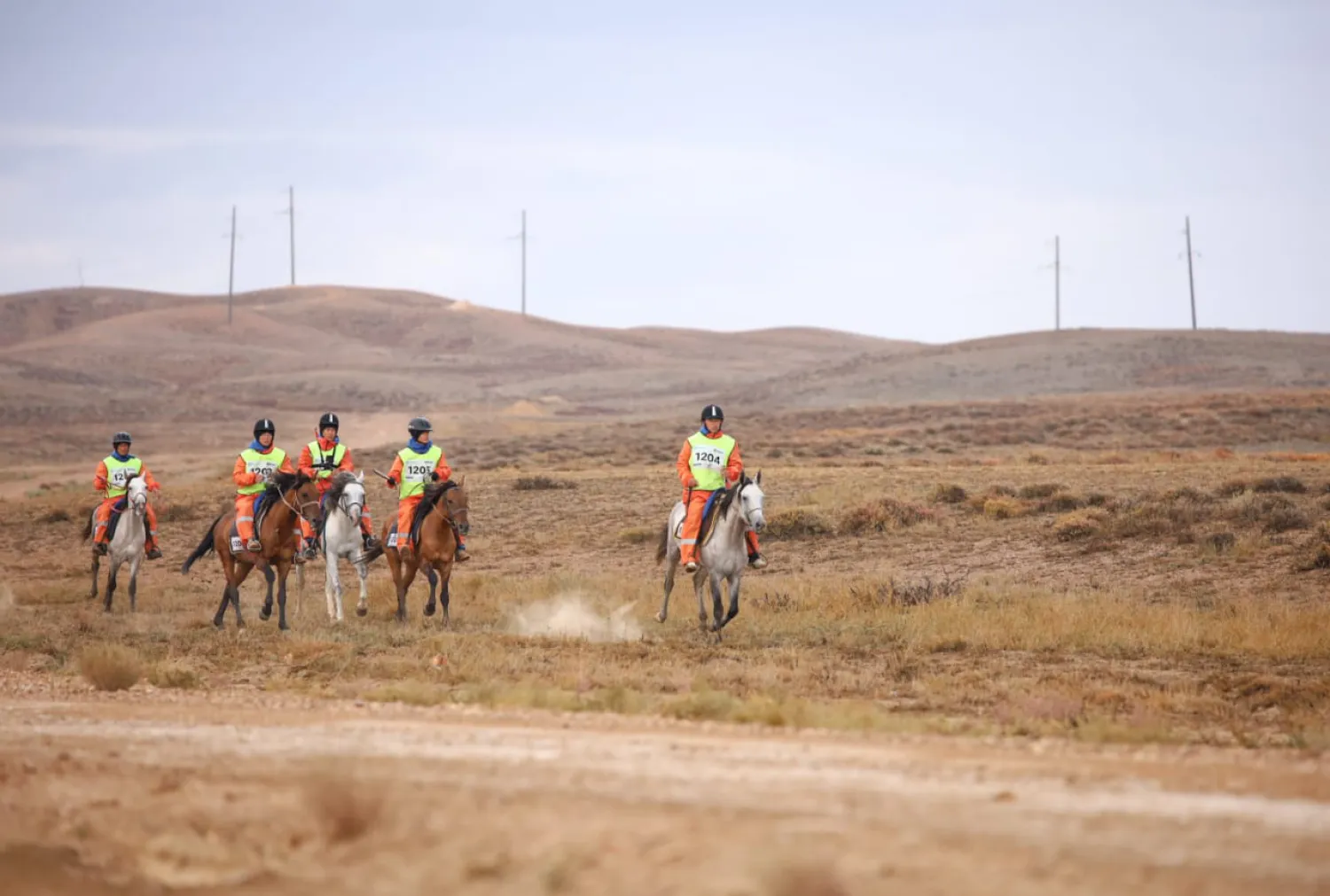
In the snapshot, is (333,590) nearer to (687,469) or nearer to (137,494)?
(137,494)

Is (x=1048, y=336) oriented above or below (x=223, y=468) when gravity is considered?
above

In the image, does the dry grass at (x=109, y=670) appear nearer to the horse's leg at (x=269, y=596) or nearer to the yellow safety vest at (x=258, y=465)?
the horse's leg at (x=269, y=596)

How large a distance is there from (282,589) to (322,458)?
196 cm

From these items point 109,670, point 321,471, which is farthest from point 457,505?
point 109,670

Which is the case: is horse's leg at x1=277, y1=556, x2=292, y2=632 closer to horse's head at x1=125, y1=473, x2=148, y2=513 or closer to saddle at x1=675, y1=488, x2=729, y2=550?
horse's head at x1=125, y1=473, x2=148, y2=513

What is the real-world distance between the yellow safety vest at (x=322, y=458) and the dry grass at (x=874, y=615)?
2025 millimetres

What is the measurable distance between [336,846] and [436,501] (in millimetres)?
11903

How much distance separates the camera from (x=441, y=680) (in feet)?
49.3

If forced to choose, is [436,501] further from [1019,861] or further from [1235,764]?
[1019,861]

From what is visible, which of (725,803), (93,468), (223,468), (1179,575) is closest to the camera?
(725,803)

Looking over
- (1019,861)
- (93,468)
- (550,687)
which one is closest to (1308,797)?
(1019,861)

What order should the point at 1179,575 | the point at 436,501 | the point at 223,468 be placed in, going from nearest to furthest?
the point at 436,501
the point at 1179,575
the point at 223,468

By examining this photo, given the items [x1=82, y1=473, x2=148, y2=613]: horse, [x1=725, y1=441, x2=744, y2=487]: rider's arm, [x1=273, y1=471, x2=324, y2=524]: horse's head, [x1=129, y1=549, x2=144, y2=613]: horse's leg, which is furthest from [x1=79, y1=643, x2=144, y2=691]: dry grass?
[x1=82, y1=473, x2=148, y2=613]: horse

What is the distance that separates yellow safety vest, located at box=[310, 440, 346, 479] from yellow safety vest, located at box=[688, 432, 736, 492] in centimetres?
517
